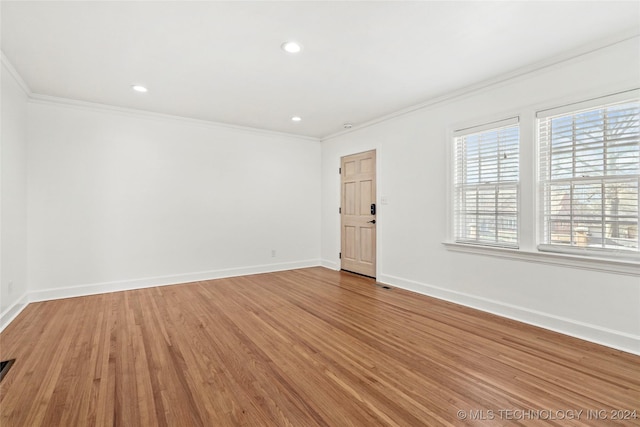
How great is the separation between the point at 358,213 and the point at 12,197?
4428mm

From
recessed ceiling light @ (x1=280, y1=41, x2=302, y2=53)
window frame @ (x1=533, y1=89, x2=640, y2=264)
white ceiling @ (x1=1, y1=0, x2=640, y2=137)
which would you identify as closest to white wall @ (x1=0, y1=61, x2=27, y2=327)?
white ceiling @ (x1=1, y1=0, x2=640, y2=137)

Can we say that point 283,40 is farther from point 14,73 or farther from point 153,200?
point 153,200

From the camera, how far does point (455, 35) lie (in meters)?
2.45

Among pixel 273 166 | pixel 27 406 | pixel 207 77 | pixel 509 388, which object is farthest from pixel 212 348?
pixel 273 166

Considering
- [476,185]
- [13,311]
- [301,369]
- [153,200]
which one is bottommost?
[301,369]

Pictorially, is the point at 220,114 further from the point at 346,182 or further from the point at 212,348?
the point at 212,348

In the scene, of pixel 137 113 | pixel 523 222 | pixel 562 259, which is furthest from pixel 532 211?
pixel 137 113

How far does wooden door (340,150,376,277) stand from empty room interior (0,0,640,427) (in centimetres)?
5

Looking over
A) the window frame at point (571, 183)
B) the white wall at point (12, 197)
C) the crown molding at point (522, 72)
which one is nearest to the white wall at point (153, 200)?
the white wall at point (12, 197)

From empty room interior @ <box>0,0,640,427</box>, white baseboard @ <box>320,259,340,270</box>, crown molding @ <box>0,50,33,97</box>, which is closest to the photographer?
empty room interior @ <box>0,0,640,427</box>

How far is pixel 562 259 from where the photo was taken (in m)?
2.79

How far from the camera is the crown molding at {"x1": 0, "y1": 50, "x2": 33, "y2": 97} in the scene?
110 inches

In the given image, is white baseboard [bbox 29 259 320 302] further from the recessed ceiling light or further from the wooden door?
the recessed ceiling light

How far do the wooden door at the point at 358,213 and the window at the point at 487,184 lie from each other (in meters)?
1.46
